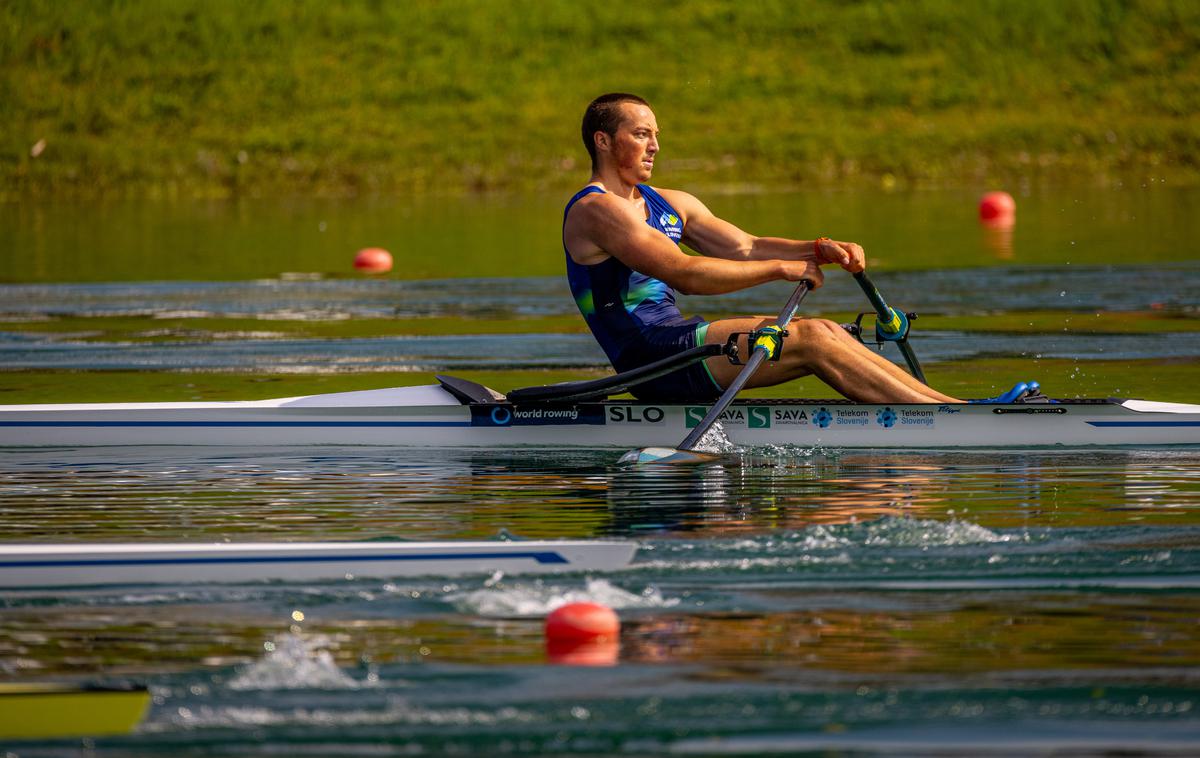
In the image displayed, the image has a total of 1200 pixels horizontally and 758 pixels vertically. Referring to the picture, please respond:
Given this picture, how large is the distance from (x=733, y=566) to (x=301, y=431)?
3.59m

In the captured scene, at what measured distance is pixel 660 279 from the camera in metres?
9.09

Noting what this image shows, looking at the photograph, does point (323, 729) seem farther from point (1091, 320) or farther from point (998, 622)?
point (1091, 320)

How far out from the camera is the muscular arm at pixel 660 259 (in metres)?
8.94

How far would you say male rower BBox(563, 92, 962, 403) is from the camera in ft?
29.5

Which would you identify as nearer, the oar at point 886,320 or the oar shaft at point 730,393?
the oar shaft at point 730,393

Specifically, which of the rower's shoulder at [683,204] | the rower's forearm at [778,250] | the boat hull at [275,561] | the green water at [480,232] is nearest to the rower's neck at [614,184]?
the rower's shoulder at [683,204]

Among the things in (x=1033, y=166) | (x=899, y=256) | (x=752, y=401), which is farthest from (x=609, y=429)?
(x=1033, y=166)

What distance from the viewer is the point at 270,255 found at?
2458cm

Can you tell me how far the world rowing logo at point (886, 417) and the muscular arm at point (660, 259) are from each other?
2.41 ft

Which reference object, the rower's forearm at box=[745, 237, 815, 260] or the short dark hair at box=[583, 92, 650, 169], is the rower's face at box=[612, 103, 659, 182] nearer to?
the short dark hair at box=[583, 92, 650, 169]

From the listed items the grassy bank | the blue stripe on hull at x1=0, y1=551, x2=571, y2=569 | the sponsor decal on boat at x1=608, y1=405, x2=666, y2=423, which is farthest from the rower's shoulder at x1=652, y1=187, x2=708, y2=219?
the grassy bank

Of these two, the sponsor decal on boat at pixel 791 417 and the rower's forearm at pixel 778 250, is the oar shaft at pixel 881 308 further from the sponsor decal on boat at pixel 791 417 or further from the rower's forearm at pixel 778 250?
the sponsor decal on boat at pixel 791 417

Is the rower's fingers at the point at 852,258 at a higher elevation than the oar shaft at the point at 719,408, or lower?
higher

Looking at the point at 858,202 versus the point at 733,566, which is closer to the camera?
the point at 733,566
